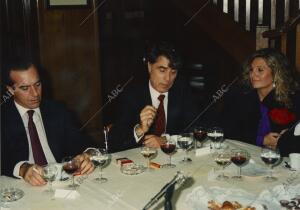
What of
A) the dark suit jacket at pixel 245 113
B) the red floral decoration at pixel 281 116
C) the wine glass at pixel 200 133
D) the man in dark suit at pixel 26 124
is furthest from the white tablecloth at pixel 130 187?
the dark suit jacket at pixel 245 113

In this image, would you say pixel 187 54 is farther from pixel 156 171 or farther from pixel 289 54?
pixel 156 171

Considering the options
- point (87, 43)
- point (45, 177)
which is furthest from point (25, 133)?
point (87, 43)

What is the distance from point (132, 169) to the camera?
2096mm

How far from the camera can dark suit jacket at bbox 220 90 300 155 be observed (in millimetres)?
3166

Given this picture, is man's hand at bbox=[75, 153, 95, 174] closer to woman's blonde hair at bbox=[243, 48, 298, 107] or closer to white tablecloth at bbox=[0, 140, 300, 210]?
white tablecloth at bbox=[0, 140, 300, 210]

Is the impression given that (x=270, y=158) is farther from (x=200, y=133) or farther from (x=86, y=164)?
(x=86, y=164)

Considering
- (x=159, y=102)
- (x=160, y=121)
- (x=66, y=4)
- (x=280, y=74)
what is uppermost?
(x=66, y=4)

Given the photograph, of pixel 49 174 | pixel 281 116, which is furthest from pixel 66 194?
pixel 281 116

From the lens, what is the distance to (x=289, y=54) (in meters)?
4.16

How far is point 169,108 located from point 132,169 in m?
1.04

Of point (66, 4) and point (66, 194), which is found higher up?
point (66, 4)

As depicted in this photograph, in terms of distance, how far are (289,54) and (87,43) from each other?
2.15m

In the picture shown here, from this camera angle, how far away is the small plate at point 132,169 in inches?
81.2

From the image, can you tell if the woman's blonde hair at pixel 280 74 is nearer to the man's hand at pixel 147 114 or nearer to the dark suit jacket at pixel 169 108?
the dark suit jacket at pixel 169 108
